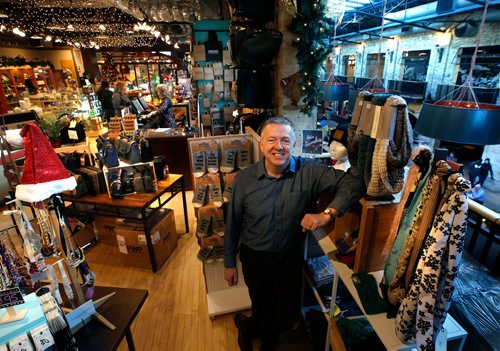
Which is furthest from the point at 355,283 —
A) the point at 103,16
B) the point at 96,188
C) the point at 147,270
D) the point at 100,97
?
the point at 100,97

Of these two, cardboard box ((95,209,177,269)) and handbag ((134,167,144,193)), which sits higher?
handbag ((134,167,144,193))

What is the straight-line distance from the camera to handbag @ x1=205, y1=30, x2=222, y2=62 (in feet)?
17.1

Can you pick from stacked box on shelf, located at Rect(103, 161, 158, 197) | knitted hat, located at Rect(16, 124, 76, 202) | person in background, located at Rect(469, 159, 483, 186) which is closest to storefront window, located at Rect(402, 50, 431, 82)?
person in background, located at Rect(469, 159, 483, 186)

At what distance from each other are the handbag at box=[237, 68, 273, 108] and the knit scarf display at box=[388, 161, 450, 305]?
1.94 meters

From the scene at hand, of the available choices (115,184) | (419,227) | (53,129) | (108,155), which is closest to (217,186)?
(115,184)

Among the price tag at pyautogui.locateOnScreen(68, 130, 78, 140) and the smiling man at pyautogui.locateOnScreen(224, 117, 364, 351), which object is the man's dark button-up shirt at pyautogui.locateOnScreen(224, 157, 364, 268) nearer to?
the smiling man at pyautogui.locateOnScreen(224, 117, 364, 351)

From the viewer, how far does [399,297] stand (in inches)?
47.3

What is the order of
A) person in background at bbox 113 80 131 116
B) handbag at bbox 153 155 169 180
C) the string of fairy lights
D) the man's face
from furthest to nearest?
person in background at bbox 113 80 131 116 → the string of fairy lights → handbag at bbox 153 155 169 180 → the man's face

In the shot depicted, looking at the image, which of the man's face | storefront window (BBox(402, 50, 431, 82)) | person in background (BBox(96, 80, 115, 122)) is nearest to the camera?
the man's face

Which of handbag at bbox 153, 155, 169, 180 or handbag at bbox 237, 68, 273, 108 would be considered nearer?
handbag at bbox 237, 68, 273, 108

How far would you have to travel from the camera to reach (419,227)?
42.8 inches

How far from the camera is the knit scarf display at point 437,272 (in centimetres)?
95

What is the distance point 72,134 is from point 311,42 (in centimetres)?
363

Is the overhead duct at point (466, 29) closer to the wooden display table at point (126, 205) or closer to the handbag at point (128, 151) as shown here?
the wooden display table at point (126, 205)
